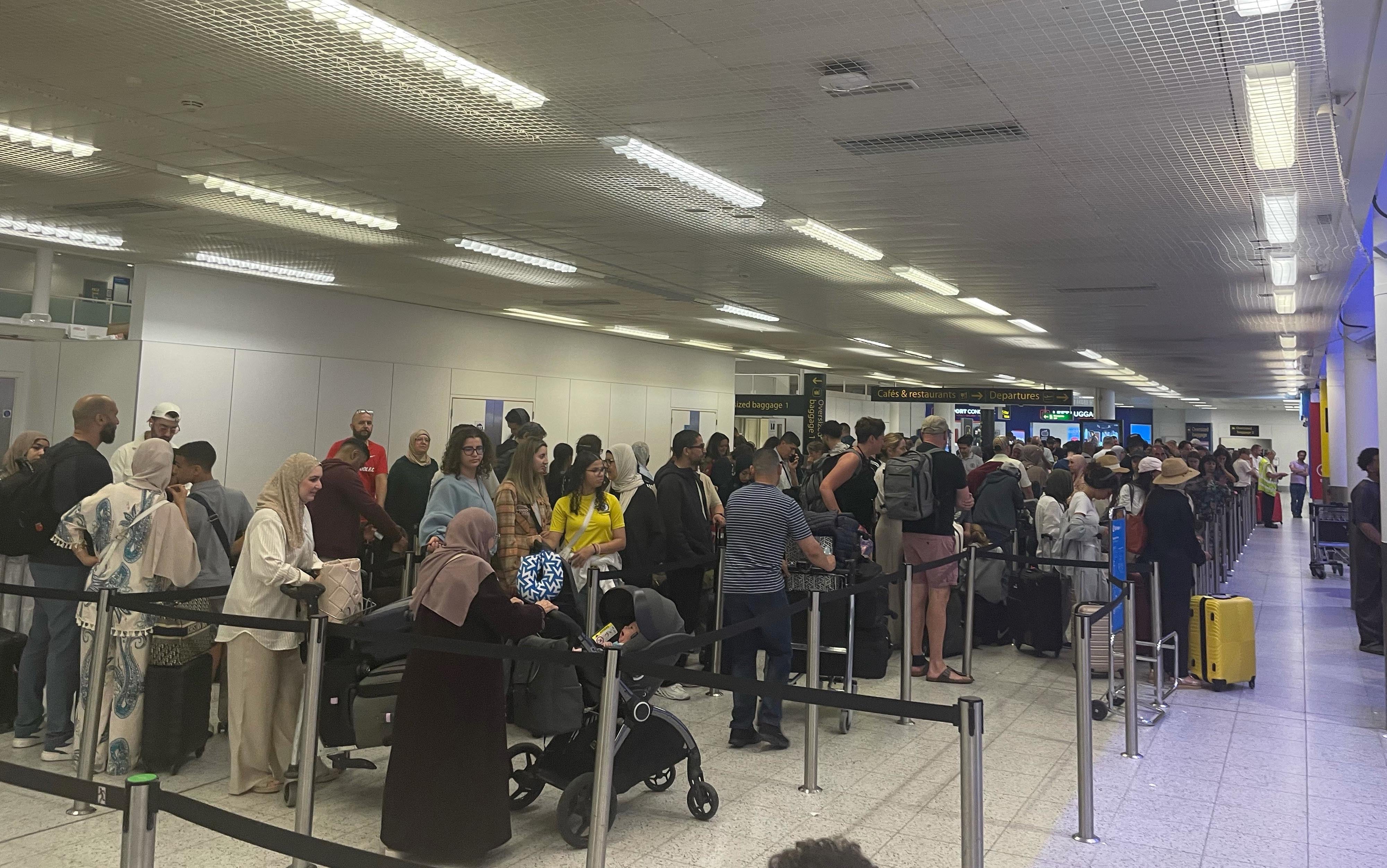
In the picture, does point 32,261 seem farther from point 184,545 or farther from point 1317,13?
point 1317,13

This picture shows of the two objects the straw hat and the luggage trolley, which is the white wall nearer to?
the straw hat

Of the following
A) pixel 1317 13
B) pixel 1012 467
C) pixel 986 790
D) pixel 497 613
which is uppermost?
pixel 1317 13

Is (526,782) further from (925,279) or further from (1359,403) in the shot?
(1359,403)

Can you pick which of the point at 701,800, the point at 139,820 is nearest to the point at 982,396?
the point at 701,800

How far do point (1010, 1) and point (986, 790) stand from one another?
12.4ft

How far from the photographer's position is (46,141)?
256 inches

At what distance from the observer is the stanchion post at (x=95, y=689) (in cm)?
454

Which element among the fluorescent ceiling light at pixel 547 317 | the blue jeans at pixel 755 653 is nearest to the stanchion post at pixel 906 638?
the blue jeans at pixel 755 653

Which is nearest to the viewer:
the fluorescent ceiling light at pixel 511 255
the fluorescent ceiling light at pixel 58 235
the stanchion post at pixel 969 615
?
the stanchion post at pixel 969 615

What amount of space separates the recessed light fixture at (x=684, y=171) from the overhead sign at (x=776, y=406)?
413 inches

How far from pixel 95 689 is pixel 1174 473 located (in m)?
7.12

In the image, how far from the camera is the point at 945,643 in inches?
320

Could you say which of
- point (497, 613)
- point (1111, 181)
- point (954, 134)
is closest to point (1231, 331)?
point (1111, 181)

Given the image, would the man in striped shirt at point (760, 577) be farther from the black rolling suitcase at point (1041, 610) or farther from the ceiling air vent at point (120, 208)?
the ceiling air vent at point (120, 208)
